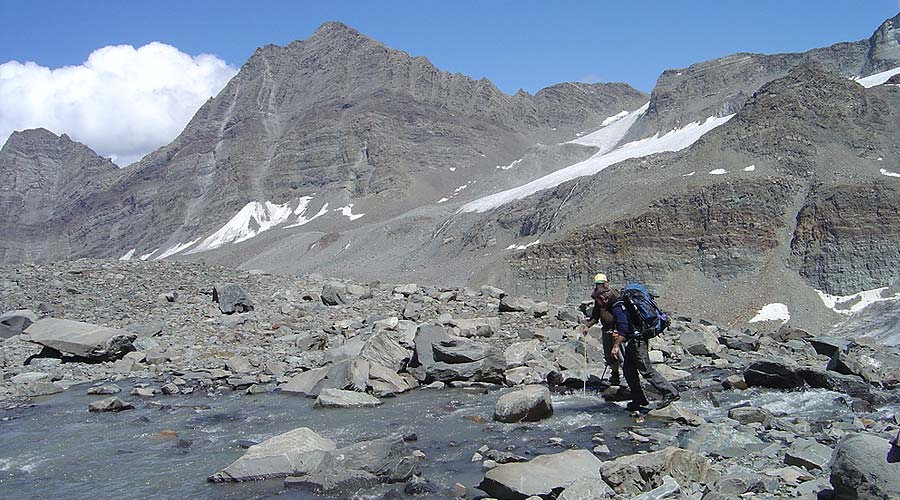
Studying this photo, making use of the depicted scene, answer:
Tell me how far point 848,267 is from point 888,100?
2870 centimetres

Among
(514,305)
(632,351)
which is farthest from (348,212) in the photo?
(632,351)

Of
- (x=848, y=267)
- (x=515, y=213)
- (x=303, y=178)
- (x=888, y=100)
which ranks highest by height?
(x=303, y=178)

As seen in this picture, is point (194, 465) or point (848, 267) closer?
point (194, 465)

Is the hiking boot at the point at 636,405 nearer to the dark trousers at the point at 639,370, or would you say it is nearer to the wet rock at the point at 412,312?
the dark trousers at the point at 639,370

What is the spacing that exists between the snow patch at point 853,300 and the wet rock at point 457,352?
3272 cm

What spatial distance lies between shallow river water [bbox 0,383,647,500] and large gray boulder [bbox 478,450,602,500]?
69cm

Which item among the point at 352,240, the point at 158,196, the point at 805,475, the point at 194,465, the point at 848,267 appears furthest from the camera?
the point at 158,196

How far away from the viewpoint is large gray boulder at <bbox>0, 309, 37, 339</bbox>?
20141 millimetres

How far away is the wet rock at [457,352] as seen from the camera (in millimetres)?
16172

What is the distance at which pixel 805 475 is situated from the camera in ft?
25.6

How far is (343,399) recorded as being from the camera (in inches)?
544

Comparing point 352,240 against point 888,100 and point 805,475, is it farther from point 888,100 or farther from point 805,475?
point 805,475

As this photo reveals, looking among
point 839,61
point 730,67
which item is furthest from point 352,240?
point 839,61

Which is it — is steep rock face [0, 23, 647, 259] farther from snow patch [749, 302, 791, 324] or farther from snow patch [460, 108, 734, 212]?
snow patch [749, 302, 791, 324]
